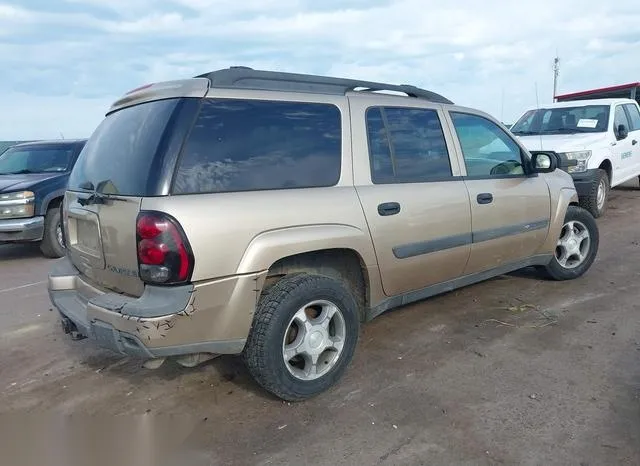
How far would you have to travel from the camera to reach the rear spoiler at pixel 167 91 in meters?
3.01

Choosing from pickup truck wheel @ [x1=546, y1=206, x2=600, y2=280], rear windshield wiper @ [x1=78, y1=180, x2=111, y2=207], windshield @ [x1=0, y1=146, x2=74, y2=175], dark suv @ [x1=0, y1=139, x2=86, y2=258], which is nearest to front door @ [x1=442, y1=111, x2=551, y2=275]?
pickup truck wheel @ [x1=546, y1=206, x2=600, y2=280]

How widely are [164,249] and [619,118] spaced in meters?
9.37

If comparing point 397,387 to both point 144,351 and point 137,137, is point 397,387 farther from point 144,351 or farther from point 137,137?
point 137,137

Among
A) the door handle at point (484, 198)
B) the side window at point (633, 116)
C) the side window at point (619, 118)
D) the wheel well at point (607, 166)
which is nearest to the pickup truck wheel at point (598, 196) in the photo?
the wheel well at point (607, 166)

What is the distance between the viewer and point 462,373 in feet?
11.7

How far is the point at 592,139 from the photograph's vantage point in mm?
8719

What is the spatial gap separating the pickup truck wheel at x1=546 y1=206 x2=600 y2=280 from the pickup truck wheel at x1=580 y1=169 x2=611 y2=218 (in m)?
3.30

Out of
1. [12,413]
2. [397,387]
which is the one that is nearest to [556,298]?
[397,387]

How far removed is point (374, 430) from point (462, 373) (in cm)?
91

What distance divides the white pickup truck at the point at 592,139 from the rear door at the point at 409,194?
16.7 feet

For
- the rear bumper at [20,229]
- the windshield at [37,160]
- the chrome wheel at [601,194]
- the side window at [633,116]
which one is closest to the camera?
the rear bumper at [20,229]

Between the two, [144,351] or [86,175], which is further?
[86,175]

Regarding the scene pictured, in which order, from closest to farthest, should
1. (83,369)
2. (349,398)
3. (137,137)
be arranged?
(137,137) < (349,398) < (83,369)

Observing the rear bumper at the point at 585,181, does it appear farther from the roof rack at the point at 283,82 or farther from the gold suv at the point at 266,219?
the roof rack at the point at 283,82
